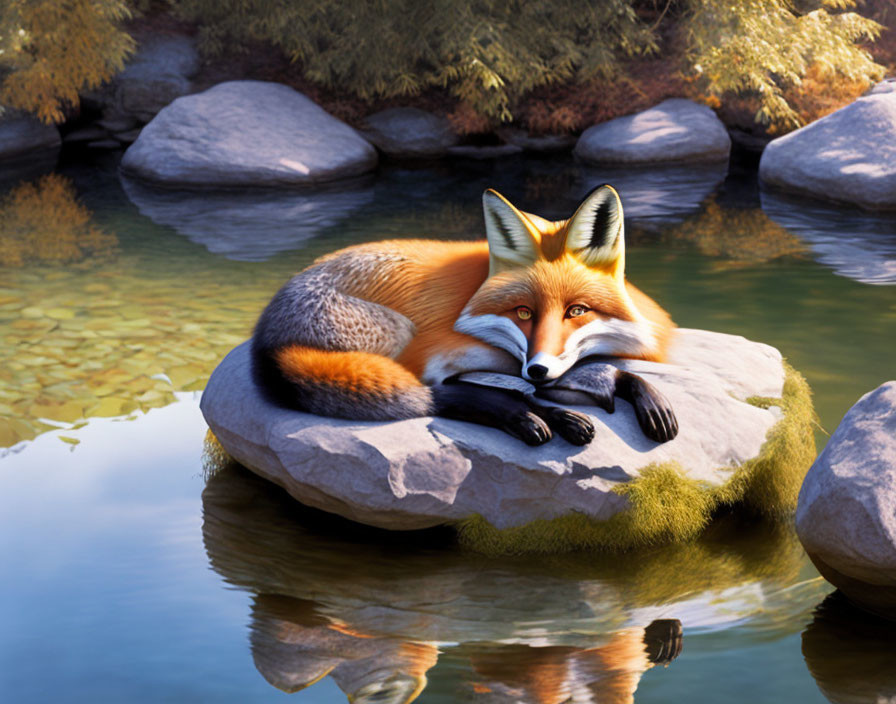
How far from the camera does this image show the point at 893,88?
12.8 meters

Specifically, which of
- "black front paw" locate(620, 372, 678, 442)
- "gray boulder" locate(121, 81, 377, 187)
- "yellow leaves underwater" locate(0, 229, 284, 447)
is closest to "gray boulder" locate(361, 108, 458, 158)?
"gray boulder" locate(121, 81, 377, 187)

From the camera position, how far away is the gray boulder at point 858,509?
2998mm

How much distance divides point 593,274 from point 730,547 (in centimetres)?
123

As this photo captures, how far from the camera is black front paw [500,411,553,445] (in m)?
3.61

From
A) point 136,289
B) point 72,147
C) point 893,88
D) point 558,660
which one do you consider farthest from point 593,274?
point 72,147

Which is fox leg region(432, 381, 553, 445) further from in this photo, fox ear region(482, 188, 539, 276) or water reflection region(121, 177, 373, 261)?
water reflection region(121, 177, 373, 261)

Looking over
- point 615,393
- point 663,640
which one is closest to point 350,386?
point 615,393

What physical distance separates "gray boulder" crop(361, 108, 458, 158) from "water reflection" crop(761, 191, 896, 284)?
5.52 m

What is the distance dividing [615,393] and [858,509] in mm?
1116

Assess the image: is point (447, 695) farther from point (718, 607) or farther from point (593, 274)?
point (593, 274)

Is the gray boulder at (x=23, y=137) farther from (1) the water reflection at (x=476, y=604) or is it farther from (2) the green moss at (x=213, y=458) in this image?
(1) the water reflection at (x=476, y=604)

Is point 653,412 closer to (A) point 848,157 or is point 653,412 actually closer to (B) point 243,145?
(A) point 848,157

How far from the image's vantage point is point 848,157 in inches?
396

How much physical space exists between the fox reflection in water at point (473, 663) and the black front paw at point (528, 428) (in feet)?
2.56
